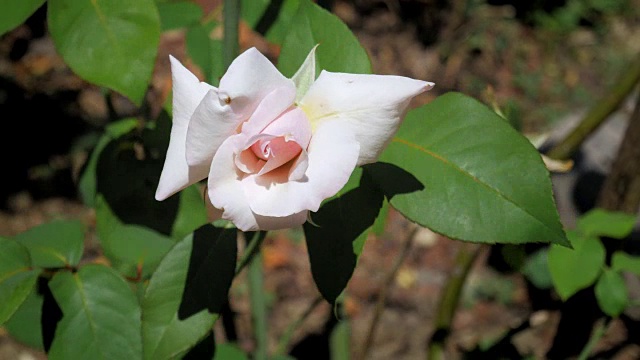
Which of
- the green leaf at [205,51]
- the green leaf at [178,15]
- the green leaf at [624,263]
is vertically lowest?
the green leaf at [624,263]

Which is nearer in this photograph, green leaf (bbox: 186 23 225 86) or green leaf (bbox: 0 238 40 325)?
green leaf (bbox: 0 238 40 325)

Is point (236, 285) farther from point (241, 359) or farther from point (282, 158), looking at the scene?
point (282, 158)

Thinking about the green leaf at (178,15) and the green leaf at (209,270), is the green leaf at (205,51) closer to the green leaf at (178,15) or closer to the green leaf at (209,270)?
the green leaf at (178,15)

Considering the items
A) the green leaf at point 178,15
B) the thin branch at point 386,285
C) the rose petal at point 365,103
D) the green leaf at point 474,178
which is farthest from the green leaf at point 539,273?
the rose petal at point 365,103

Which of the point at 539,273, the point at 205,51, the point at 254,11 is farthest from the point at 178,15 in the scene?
the point at 539,273

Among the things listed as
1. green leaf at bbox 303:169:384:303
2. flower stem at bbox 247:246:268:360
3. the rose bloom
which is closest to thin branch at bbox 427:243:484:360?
flower stem at bbox 247:246:268:360

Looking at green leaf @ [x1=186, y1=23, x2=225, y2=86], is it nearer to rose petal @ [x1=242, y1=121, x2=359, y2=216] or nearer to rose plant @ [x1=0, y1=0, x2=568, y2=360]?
rose plant @ [x1=0, y1=0, x2=568, y2=360]
